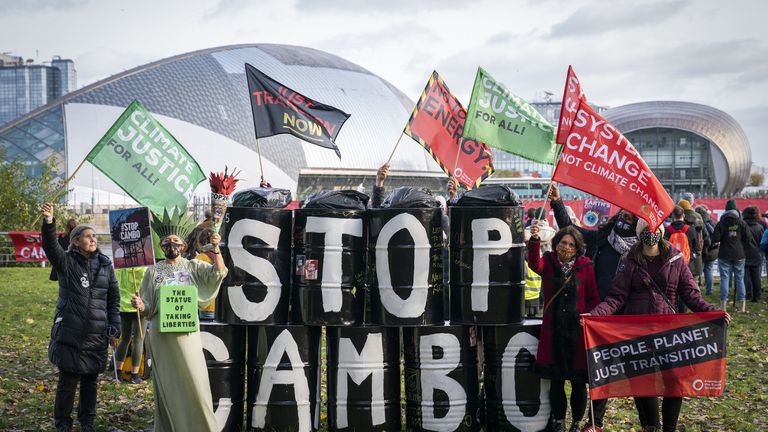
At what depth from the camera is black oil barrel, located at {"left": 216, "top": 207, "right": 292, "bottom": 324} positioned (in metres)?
7.65

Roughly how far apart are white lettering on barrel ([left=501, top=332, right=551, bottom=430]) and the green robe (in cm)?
254

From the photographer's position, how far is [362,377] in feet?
25.3

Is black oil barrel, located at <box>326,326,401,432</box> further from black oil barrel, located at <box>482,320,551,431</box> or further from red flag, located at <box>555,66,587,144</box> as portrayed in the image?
red flag, located at <box>555,66,587,144</box>

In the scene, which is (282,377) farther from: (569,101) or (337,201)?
(569,101)

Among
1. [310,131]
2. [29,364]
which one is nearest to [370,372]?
[310,131]

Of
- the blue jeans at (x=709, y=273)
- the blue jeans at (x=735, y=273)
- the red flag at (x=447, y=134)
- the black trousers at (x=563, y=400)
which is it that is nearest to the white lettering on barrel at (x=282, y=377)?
the black trousers at (x=563, y=400)

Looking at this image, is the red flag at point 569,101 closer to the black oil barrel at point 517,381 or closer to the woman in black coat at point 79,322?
the black oil barrel at point 517,381

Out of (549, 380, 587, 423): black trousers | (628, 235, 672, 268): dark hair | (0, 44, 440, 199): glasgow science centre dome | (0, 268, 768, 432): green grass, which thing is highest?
(0, 44, 440, 199): glasgow science centre dome

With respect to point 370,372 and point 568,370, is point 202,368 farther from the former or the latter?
point 568,370

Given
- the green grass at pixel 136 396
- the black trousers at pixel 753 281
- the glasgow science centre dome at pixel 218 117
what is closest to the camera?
the green grass at pixel 136 396

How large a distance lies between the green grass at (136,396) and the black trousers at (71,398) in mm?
453

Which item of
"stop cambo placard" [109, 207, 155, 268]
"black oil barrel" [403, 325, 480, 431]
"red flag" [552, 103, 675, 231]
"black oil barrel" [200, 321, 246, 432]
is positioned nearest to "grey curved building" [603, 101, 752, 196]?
"red flag" [552, 103, 675, 231]

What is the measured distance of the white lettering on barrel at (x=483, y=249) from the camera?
25.3 ft

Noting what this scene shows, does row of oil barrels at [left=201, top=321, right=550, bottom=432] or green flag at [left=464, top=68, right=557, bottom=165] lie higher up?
green flag at [left=464, top=68, right=557, bottom=165]
